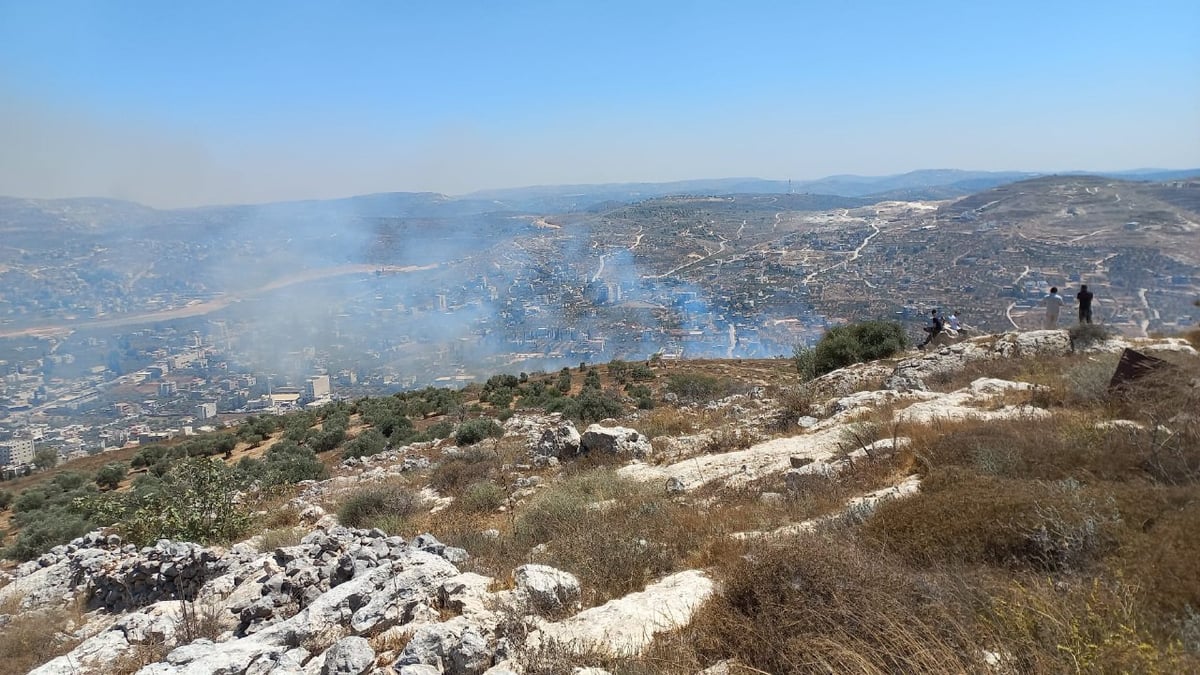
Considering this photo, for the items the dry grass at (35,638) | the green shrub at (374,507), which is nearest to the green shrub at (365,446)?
the green shrub at (374,507)

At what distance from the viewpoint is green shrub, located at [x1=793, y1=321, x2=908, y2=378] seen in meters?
16.8

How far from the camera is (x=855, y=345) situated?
55.4 ft

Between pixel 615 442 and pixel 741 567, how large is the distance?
254 inches

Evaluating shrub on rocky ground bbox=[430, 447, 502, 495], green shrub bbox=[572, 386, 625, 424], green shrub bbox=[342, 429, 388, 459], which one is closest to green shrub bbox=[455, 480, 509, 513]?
shrub on rocky ground bbox=[430, 447, 502, 495]

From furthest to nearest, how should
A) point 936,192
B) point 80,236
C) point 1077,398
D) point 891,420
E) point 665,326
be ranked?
1. point 936,192
2. point 80,236
3. point 665,326
4. point 891,420
5. point 1077,398

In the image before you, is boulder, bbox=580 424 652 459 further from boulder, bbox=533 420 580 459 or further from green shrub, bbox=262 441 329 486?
green shrub, bbox=262 441 329 486

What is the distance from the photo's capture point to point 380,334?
188 ft

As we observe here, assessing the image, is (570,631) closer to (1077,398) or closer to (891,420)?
(891,420)

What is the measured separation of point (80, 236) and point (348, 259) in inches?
1562

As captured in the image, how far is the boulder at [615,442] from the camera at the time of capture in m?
10.2

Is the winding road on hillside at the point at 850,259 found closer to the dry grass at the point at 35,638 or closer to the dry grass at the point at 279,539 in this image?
the dry grass at the point at 279,539

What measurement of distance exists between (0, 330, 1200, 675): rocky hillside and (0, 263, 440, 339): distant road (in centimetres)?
7139

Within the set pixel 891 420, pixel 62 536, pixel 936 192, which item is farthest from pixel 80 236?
pixel 936 192

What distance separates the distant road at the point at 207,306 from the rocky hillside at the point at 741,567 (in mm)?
71389
